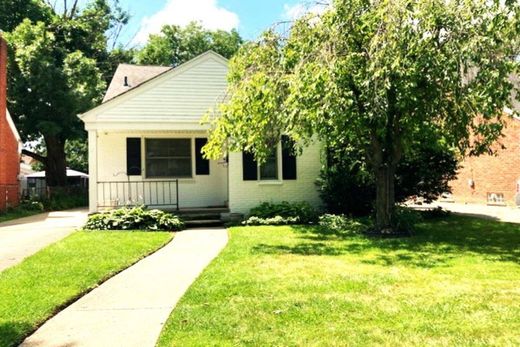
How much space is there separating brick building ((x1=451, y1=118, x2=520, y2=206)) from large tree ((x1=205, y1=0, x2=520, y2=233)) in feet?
26.0

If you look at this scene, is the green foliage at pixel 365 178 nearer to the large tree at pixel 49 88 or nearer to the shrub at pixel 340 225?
the shrub at pixel 340 225

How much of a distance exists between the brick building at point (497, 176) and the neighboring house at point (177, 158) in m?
7.04

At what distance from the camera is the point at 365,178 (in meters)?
14.5

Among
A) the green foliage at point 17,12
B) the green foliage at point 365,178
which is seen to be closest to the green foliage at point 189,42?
the green foliage at point 17,12

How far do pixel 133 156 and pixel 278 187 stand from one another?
4.97 meters

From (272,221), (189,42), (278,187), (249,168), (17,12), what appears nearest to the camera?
(272,221)

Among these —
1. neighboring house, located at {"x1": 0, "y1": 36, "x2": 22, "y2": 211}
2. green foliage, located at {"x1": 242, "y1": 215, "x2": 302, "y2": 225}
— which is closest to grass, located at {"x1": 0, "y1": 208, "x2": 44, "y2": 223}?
neighboring house, located at {"x1": 0, "y1": 36, "x2": 22, "y2": 211}

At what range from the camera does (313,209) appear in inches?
597

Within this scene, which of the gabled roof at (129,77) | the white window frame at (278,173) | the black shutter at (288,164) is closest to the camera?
the white window frame at (278,173)

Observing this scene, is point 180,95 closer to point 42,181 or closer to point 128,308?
point 128,308

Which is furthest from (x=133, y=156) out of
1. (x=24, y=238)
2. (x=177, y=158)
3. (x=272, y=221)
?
(x=272, y=221)

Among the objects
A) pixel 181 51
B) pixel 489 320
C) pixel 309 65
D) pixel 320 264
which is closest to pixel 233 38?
pixel 181 51

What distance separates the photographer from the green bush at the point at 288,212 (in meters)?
14.3

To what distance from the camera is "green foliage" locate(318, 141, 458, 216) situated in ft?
48.1
